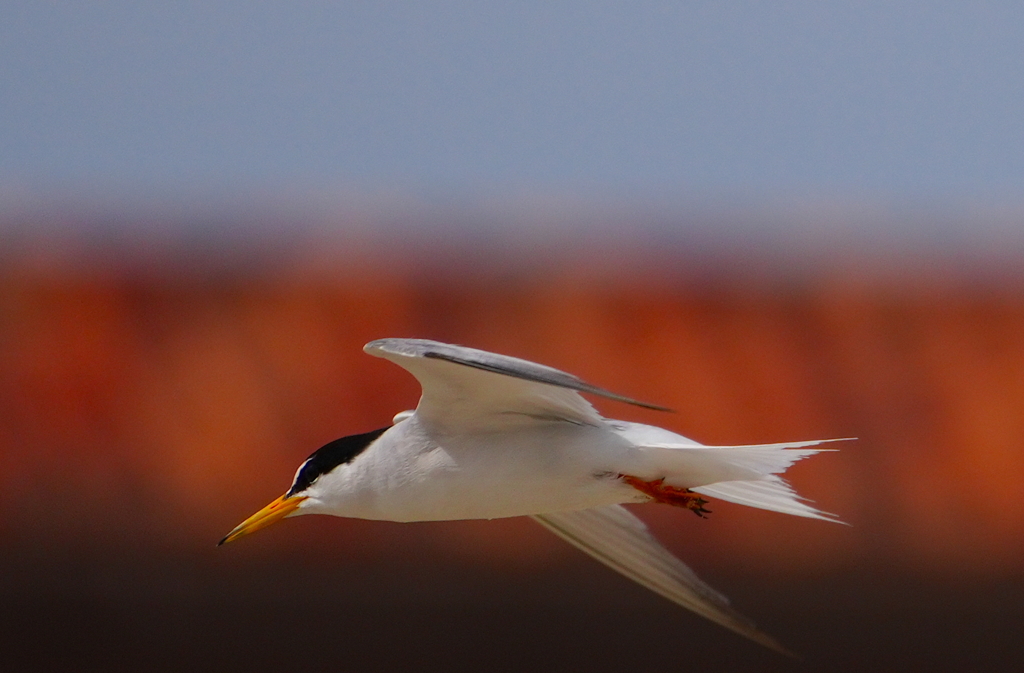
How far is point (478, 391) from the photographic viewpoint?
2182 mm

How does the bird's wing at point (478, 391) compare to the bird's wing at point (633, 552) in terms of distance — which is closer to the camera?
the bird's wing at point (478, 391)

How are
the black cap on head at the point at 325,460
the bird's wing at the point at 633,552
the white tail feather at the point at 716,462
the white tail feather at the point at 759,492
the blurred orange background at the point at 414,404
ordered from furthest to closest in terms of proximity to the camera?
the blurred orange background at the point at 414,404 < the bird's wing at the point at 633,552 < the white tail feather at the point at 759,492 < the black cap on head at the point at 325,460 < the white tail feather at the point at 716,462

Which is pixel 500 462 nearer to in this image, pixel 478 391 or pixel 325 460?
pixel 478 391

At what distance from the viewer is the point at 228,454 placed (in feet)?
13.3

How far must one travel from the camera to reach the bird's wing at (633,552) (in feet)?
8.95

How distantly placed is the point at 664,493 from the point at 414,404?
2.00 metres

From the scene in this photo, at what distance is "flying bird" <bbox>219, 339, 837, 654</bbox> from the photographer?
2.15 metres

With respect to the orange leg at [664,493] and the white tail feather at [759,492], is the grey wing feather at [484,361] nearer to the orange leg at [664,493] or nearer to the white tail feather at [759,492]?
the orange leg at [664,493]

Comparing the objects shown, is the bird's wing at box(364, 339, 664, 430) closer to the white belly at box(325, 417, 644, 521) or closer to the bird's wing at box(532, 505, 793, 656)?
the white belly at box(325, 417, 644, 521)

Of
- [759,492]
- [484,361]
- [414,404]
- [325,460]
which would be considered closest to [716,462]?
[759,492]

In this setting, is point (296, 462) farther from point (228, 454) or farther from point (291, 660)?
point (291, 660)

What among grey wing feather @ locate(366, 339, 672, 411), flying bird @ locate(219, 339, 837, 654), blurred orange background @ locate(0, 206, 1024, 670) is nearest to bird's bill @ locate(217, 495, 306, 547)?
flying bird @ locate(219, 339, 837, 654)

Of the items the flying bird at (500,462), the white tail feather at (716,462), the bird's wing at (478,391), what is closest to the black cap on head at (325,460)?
the flying bird at (500,462)

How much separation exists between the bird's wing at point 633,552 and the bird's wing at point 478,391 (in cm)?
50
